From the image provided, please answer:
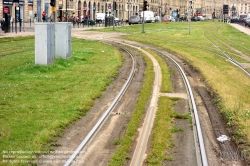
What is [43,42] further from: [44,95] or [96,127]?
[96,127]

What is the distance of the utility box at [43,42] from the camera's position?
20156 millimetres

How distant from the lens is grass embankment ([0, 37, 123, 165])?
34.0 ft

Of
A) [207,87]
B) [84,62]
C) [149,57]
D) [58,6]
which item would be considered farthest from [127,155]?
[58,6]

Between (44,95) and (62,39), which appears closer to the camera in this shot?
(44,95)

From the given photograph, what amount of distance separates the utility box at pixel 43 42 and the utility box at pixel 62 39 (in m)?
2.97

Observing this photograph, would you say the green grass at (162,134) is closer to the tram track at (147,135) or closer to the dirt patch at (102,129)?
the tram track at (147,135)

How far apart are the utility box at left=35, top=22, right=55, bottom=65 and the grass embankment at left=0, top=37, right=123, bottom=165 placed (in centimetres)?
44

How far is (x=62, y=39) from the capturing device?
78.4 feet

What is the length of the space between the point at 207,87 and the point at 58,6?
190 feet

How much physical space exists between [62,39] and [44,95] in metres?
9.42

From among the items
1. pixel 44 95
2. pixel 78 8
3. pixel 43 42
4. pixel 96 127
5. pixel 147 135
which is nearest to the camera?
pixel 147 135

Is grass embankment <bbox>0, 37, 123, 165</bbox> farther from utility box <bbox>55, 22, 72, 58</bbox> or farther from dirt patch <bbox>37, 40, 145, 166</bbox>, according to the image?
utility box <bbox>55, 22, 72, 58</bbox>

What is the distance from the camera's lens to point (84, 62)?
2422cm

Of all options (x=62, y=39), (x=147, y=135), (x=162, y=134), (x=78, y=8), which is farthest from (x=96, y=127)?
(x=78, y=8)
